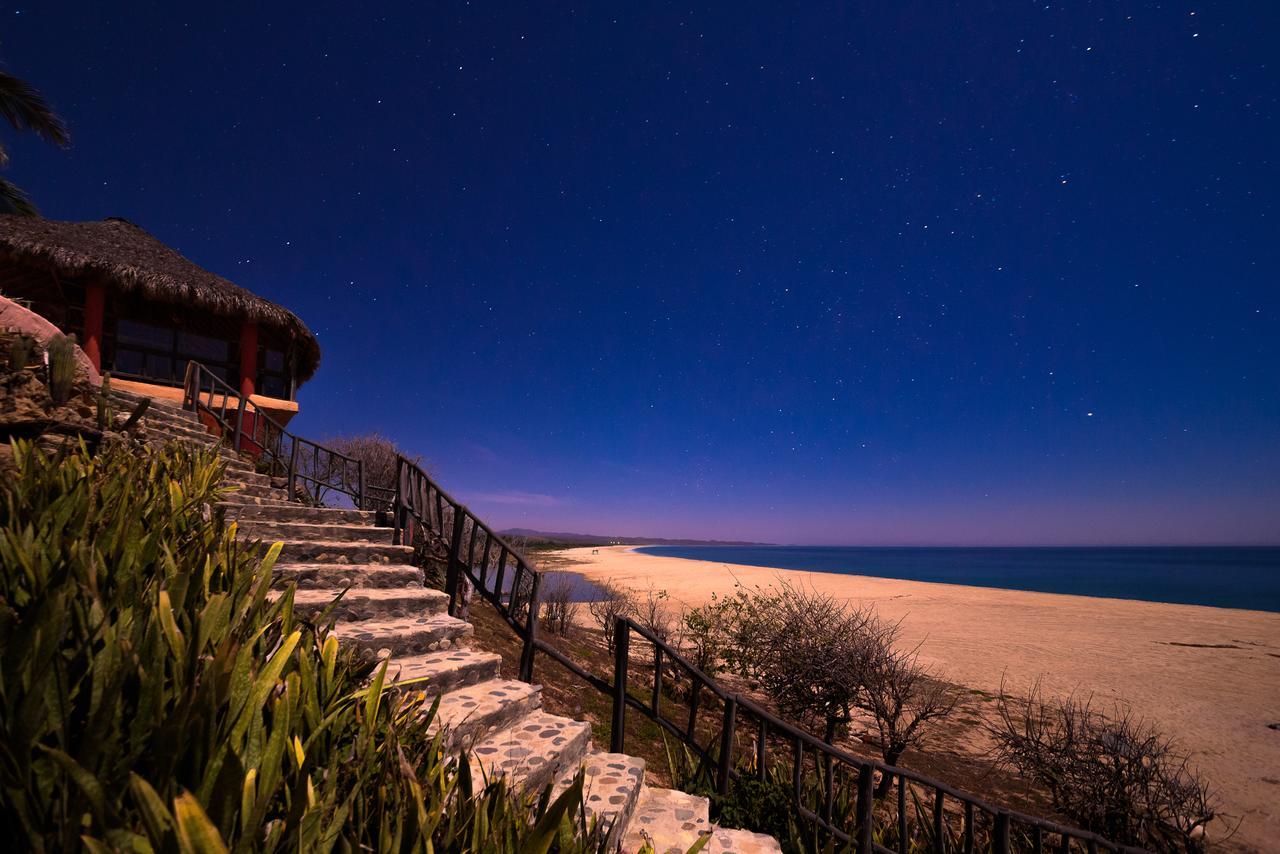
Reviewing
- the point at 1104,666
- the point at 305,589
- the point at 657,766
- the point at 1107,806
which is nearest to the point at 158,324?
the point at 305,589

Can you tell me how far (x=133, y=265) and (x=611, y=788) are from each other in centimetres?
1848

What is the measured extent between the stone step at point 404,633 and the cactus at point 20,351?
13.4ft

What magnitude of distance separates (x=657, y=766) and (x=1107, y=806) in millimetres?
5044

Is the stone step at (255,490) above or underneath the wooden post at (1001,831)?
above

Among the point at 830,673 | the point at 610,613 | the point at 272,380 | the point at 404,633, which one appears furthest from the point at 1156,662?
the point at 272,380

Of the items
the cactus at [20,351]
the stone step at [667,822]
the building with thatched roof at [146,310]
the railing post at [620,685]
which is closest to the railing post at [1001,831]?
the stone step at [667,822]

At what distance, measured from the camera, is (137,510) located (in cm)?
235

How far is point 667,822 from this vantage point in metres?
3.59

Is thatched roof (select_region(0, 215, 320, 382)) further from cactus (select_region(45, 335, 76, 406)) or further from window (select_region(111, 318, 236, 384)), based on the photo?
cactus (select_region(45, 335, 76, 406))

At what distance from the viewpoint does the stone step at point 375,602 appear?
4.81 m

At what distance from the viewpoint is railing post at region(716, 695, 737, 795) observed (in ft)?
14.1

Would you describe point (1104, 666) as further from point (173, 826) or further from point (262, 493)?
point (262, 493)

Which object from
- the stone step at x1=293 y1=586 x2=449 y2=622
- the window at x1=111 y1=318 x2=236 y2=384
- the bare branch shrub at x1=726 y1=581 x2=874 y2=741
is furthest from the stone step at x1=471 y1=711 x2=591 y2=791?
the window at x1=111 y1=318 x2=236 y2=384

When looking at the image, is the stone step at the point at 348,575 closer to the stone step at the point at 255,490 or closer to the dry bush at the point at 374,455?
the stone step at the point at 255,490
